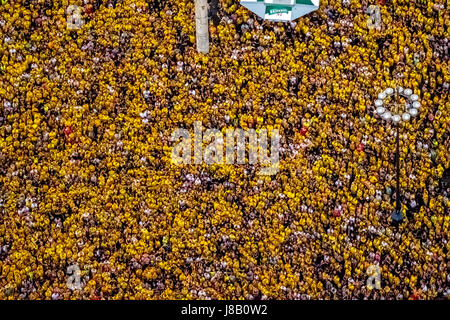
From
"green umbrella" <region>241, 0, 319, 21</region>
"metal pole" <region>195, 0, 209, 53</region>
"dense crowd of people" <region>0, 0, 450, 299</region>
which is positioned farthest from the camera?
"green umbrella" <region>241, 0, 319, 21</region>

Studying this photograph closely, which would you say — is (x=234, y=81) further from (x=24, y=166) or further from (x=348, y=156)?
(x=24, y=166)

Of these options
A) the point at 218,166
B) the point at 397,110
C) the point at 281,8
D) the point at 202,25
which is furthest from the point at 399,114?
the point at 202,25

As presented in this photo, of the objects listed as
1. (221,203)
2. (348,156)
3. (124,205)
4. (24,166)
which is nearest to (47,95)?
(24,166)

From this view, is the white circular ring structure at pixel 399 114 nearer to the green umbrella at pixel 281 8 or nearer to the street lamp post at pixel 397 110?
the street lamp post at pixel 397 110

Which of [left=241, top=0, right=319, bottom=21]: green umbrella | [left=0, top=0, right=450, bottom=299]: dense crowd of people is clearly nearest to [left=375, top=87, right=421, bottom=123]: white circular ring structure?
[left=0, top=0, right=450, bottom=299]: dense crowd of people

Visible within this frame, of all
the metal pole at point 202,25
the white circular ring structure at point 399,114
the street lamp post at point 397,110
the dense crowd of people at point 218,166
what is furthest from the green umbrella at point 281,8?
the white circular ring structure at point 399,114

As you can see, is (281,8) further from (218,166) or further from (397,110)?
(218,166)

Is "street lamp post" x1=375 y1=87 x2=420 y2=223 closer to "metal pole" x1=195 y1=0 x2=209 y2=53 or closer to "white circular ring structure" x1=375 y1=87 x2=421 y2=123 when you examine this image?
"white circular ring structure" x1=375 y1=87 x2=421 y2=123
